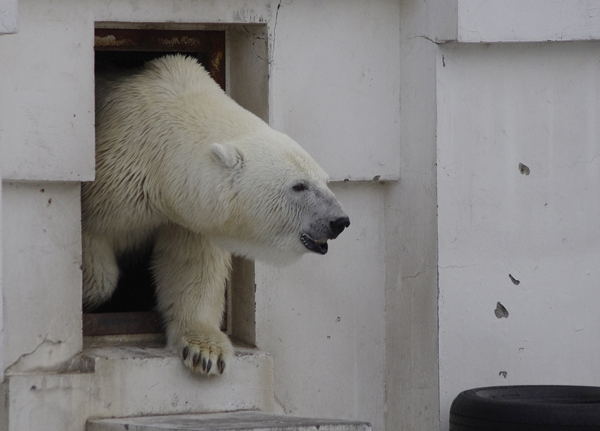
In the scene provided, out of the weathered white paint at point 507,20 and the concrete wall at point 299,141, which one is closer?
the concrete wall at point 299,141

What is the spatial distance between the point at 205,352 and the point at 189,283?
41cm

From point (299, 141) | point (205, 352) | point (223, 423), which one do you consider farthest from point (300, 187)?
point (223, 423)

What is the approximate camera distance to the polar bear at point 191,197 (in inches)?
147

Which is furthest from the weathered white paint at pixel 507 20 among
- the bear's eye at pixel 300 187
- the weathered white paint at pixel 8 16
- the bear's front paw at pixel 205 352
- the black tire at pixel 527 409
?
the weathered white paint at pixel 8 16

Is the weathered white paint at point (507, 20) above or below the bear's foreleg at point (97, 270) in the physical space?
above

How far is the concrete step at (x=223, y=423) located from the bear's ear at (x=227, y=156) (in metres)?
0.94

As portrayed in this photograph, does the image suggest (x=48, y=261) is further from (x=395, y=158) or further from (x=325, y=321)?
(x=395, y=158)

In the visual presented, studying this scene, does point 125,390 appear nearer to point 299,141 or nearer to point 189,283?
point 189,283

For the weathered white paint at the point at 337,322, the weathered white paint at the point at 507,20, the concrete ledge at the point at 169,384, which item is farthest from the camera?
the weathered white paint at the point at 337,322

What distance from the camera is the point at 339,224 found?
367cm

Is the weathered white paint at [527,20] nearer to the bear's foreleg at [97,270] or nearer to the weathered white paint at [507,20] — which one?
the weathered white paint at [507,20]

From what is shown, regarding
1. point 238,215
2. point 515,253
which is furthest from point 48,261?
point 515,253

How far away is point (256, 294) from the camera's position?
4285 mm

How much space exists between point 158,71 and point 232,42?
1.45 feet
